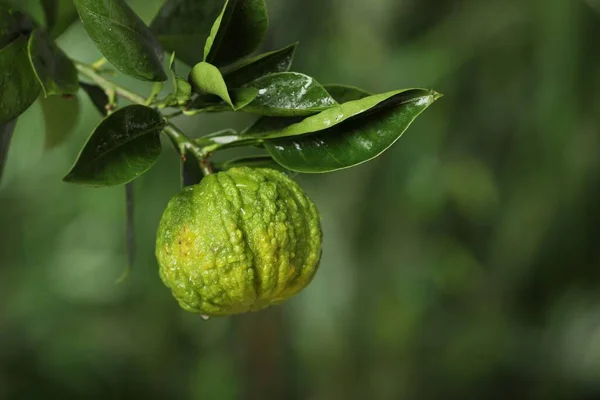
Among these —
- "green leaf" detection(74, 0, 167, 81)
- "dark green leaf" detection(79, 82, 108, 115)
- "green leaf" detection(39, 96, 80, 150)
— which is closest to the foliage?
"green leaf" detection(74, 0, 167, 81)

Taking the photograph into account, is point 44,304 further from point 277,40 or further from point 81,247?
point 277,40

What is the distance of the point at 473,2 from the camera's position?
2354 millimetres

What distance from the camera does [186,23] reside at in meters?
0.69

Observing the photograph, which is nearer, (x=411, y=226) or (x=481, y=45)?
(x=481, y=45)

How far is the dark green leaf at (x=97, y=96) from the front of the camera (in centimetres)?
71

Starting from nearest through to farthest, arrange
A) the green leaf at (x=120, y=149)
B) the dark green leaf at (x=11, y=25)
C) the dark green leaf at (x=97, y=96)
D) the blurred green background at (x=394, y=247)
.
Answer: the green leaf at (x=120, y=149), the dark green leaf at (x=11, y=25), the dark green leaf at (x=97, y=96), the blurred green background at (x=394, y=247)

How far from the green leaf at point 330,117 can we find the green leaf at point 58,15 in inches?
12.3

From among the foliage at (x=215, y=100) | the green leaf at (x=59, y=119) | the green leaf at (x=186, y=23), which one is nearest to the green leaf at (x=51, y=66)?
the foliage at (x=215, y=100)

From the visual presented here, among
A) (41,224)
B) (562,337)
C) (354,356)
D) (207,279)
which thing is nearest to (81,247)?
(41,224)

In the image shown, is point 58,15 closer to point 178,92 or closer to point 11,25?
point 11,25

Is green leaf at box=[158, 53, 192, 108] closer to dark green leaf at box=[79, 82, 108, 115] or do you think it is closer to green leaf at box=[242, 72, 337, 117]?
green leaf at box=[242, 72, 337, 117]


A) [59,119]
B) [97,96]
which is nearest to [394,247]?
[59,119]

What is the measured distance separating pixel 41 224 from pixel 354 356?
1.33m

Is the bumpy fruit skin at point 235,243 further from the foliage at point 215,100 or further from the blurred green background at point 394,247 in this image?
the blurred green background at point 394,247
